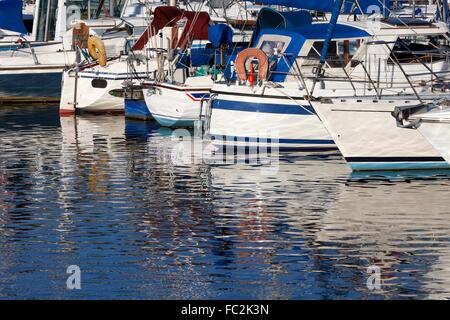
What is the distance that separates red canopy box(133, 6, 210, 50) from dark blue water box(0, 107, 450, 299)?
10.1m

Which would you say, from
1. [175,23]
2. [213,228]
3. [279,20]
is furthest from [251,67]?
[175,23]

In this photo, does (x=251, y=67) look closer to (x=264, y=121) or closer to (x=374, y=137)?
(x=264, y=121)

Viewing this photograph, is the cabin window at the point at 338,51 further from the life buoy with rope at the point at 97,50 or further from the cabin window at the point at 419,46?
the life buoy with rope at the point at 97,50

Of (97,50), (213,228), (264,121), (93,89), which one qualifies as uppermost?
(213,228)

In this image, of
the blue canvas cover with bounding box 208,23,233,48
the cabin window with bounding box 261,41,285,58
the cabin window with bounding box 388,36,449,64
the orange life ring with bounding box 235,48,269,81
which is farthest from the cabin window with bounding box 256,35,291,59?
the blue canvas cover with bounding box 208,23,233,48

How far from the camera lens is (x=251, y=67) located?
31391 millimetres

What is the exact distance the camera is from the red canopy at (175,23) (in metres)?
42.2

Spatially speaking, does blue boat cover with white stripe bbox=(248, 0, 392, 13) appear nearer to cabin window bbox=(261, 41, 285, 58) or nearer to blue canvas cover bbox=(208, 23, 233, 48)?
cabin window bbox=(261, 41, 285, 58)

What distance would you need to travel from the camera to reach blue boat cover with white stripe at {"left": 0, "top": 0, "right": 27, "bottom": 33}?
5344 cm

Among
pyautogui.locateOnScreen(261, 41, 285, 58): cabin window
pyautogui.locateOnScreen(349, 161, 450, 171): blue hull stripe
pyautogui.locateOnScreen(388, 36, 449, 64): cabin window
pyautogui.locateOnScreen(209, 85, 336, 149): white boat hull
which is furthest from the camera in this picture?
pyautogui.locateOnScreen(388, 36, 449, 64): cabin window

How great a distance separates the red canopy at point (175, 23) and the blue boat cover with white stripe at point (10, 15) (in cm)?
1105

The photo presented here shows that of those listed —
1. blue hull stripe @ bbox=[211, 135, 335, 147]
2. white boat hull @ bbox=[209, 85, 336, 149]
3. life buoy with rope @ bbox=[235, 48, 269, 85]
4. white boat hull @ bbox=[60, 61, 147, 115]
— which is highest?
life buoy with rope @ bbox=[235, 48, 269, 85]

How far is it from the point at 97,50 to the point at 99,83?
4.35ft
